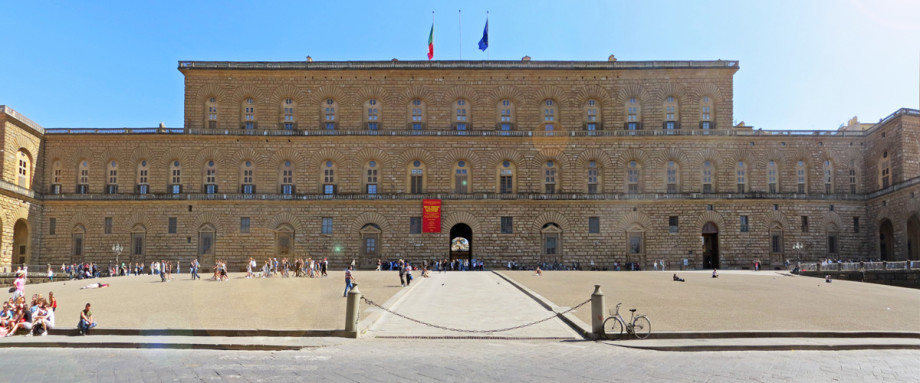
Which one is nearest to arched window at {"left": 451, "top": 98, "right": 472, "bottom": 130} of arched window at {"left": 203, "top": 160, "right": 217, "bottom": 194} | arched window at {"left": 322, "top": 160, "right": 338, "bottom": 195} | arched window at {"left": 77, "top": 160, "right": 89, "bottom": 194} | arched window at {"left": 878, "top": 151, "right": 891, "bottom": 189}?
arched window at {"left": 322, "top": 160, "right": 338, "bottom": 195}

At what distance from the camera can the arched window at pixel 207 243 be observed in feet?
141

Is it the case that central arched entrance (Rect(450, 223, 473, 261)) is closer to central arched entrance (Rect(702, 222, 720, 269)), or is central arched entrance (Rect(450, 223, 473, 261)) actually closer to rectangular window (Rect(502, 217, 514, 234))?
rectangular window (Rect(502, 217, 514, 234))

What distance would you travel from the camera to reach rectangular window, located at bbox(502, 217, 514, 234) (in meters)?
43.2

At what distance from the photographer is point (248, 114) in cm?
4484

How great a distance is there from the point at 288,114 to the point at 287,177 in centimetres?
456

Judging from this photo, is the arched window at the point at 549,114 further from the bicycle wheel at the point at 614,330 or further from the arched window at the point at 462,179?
the bicycle wheel at the point at 614,330

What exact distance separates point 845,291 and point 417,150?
89.8 ft

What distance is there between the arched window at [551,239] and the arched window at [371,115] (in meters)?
13.9

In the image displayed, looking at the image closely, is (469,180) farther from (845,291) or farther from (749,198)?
(845,291)

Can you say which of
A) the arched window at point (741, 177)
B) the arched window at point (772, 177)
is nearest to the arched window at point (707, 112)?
the arched window at point (741, 177)

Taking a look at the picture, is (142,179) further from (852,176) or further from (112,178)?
(852,176)

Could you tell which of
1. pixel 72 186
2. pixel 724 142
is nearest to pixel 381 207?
pixel 72 186

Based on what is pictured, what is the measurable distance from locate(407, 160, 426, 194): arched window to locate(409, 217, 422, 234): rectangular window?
195cm

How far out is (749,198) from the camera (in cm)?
4328
